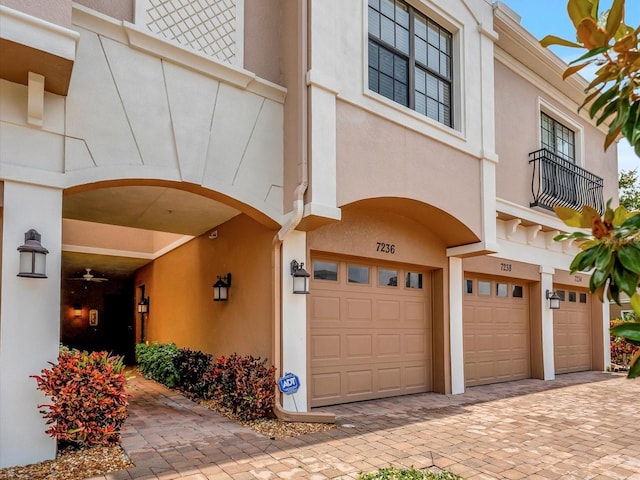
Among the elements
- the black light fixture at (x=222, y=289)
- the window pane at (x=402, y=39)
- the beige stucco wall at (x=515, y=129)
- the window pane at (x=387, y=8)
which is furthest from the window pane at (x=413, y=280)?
the window pane at (x=387, y=8)

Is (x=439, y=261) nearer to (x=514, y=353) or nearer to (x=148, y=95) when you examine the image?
(x=514, y=353)

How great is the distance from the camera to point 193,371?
320 inches

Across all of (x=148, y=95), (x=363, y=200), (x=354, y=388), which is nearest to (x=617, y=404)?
(x=354, y=388)

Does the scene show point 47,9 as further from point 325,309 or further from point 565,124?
point 565,124

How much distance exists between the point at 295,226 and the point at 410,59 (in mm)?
3770

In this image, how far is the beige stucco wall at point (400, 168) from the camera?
661 centimetres

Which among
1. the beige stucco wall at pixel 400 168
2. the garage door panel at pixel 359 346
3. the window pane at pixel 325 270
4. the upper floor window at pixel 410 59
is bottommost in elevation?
the garage door panel at pixel 359 346

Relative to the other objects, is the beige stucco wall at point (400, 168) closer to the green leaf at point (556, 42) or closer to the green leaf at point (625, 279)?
the green leaf at point (556, 42)

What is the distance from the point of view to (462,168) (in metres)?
8.35

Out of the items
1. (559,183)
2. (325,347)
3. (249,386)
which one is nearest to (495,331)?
(559,183)

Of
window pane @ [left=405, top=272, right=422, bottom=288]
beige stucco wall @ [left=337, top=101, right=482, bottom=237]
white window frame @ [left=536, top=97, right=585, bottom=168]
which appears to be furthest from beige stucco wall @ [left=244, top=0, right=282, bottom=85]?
white window frame @ [left=536, top=97, right=585, bottom=168]

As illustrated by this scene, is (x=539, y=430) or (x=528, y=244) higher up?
(x=528, y=244)

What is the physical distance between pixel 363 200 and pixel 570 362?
9228 mm

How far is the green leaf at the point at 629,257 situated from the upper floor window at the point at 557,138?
36.4 feet
